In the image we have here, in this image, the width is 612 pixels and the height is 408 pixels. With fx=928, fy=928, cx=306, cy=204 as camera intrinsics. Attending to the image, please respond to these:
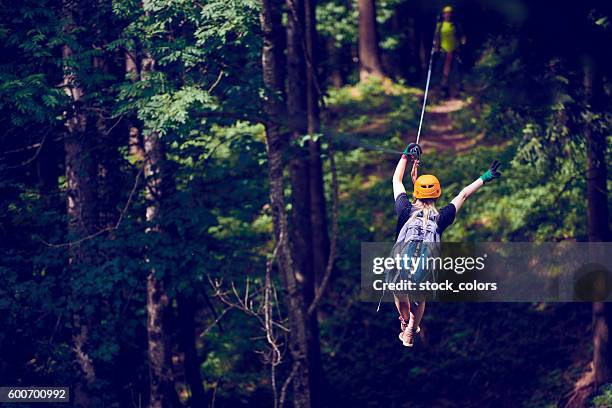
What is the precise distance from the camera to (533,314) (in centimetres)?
1936

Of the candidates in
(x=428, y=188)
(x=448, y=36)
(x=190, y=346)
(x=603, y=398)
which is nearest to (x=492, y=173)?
(x=428, y=188)

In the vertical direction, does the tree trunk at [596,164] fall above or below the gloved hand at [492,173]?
above

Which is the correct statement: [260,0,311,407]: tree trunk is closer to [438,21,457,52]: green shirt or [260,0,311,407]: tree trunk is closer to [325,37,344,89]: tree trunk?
[438,21,457,52]: green shirt

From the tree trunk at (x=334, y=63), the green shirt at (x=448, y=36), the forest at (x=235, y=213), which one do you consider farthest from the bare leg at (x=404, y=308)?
the tree trunk at (x=334, y=63)

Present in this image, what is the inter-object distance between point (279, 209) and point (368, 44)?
1590cm

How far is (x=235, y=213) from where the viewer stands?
55.4ft

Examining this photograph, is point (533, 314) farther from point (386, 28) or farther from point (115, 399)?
point (386, 28)

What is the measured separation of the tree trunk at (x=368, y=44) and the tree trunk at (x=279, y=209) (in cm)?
1404

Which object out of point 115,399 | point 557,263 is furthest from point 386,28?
point 115,399

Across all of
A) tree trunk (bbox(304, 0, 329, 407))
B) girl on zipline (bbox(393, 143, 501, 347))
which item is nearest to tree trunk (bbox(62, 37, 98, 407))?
tree trunk (bbox(304, 0, 329, 407))

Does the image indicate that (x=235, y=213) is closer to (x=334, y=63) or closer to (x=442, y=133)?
(x=442, y=133)

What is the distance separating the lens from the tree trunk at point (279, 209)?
14.4 meters

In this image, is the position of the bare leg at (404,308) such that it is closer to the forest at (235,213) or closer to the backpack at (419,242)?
the backpack at (419,242)

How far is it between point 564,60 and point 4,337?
1050 cm
